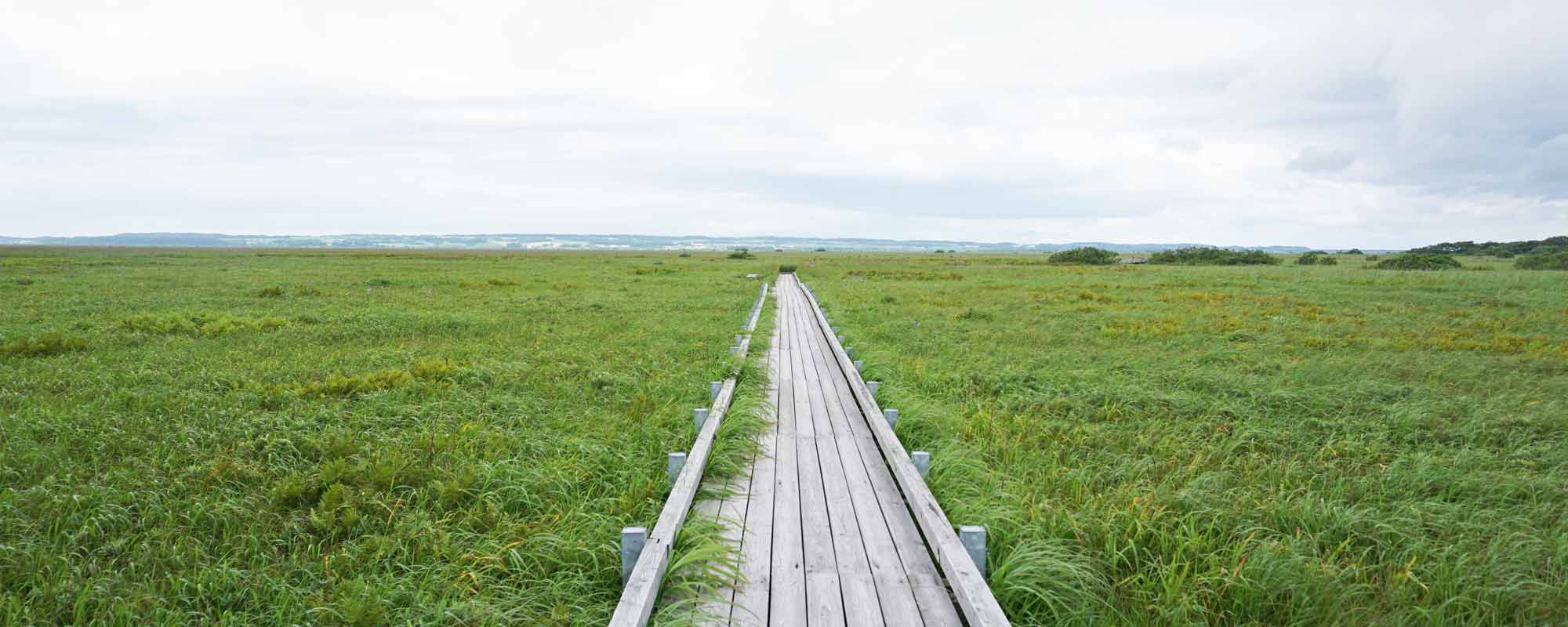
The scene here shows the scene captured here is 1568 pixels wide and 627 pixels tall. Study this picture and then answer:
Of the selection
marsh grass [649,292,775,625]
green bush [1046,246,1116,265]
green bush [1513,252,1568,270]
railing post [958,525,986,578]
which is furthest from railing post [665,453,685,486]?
green bush [1046,246,1116,265]

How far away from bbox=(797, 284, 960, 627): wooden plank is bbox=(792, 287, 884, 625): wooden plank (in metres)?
0.10

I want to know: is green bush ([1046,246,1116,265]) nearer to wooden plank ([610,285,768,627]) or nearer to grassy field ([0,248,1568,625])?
grassy field ([0,248,1568,625])

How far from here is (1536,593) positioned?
155 inches

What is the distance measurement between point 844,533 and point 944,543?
0.89 m

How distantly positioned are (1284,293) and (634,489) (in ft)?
94.4

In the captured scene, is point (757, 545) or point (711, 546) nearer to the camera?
point (711, 546)

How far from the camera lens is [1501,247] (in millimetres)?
80125

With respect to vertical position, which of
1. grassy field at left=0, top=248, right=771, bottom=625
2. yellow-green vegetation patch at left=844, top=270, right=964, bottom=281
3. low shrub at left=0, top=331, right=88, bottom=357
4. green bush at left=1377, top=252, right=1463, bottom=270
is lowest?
grassy field at left=0, top=248, right=771, bottom=625

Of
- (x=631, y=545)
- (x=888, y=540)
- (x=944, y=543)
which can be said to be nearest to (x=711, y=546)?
(x=631, y=545)

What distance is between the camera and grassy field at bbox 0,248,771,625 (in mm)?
3818

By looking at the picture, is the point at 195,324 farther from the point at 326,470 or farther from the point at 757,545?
the point at 757,545

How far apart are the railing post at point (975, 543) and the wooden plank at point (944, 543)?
2.8 inches

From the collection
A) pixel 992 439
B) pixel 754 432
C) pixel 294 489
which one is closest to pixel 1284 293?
pixel 992 439

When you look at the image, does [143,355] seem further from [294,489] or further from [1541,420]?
[1541,420]
